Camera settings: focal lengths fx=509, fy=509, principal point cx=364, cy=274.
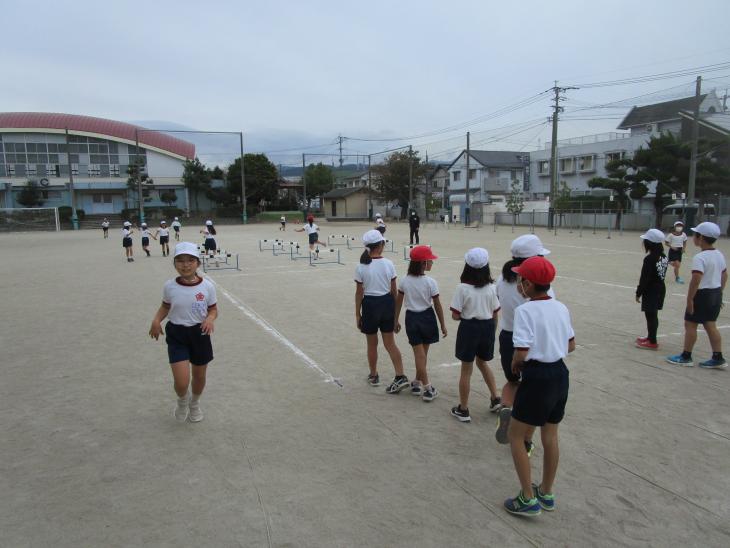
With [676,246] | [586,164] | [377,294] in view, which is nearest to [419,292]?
[377,294]

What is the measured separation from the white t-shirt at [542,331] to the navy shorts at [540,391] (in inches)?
2.7

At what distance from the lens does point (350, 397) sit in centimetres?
540

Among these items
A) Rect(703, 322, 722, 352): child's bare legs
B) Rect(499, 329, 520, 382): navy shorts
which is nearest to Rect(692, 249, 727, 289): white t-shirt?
Rect(703, 322, 722, 352): child's bare legs

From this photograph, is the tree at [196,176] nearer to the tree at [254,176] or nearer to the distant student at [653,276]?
the tree at [254,176]

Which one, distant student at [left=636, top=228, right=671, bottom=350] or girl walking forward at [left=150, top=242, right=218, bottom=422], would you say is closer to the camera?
girl walking forward at [left=150, top=242, right=218, bottom=422]

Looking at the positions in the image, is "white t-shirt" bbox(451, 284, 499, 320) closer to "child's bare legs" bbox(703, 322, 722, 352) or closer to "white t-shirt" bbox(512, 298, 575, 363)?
"white t-shirt" bbox(512, 298, 575, 363)

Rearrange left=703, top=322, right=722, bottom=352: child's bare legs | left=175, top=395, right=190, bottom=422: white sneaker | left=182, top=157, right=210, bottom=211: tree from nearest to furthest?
left=175, top=395, right=190, bottom=422: white sneaker
left=703, top=322, right=722, bottom=352: child's bare legs
left=182, top=157, right=210, bottom=211: tree

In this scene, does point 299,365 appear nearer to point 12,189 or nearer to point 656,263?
point 656,263

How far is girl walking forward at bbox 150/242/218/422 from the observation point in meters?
4.42

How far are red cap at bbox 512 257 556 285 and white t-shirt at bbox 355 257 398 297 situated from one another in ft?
7.09

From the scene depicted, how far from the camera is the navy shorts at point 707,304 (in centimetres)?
599

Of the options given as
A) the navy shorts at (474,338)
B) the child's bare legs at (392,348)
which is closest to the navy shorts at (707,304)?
the navy shorts at (474,338)

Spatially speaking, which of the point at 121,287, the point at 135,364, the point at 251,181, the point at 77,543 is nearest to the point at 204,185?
the point at 251,181

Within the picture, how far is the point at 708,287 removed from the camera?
19.8 ft
